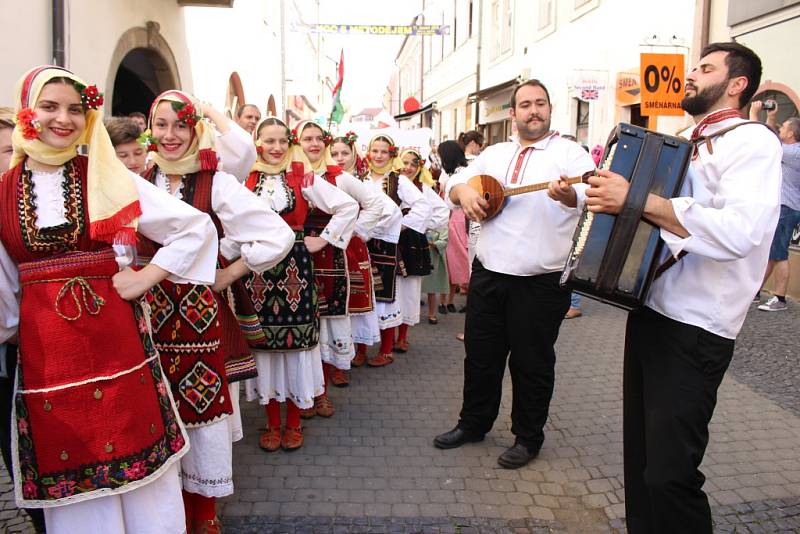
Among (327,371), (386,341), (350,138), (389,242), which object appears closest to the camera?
(327,371)

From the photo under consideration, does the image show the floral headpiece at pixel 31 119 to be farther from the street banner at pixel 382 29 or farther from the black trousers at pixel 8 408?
the street banner at pixel 382 29

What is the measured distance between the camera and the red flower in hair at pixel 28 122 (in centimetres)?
216

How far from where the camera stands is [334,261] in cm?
468

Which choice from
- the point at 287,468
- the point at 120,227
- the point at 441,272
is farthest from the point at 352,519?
the point at 441,272

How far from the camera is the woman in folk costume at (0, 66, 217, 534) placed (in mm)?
2178

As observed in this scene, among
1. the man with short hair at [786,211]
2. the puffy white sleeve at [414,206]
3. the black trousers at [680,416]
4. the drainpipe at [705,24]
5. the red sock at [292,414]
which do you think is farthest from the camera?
the drainpipe at [705,24]

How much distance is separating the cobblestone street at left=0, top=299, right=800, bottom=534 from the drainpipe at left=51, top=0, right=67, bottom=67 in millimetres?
4186

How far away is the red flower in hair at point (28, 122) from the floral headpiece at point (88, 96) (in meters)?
0.17

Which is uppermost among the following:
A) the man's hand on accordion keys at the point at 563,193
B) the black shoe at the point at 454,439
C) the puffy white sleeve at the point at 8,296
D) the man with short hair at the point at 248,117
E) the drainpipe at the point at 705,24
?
the drainpipe at the point at 705,24

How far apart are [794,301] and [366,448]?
21.6ft

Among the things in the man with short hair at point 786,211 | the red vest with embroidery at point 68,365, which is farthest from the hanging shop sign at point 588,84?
the red vest with embroidery at point 68,365

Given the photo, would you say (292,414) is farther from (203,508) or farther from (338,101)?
(338,101)

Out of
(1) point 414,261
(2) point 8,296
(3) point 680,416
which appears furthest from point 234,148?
(1) point 414,261

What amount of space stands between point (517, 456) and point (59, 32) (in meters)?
5.90
